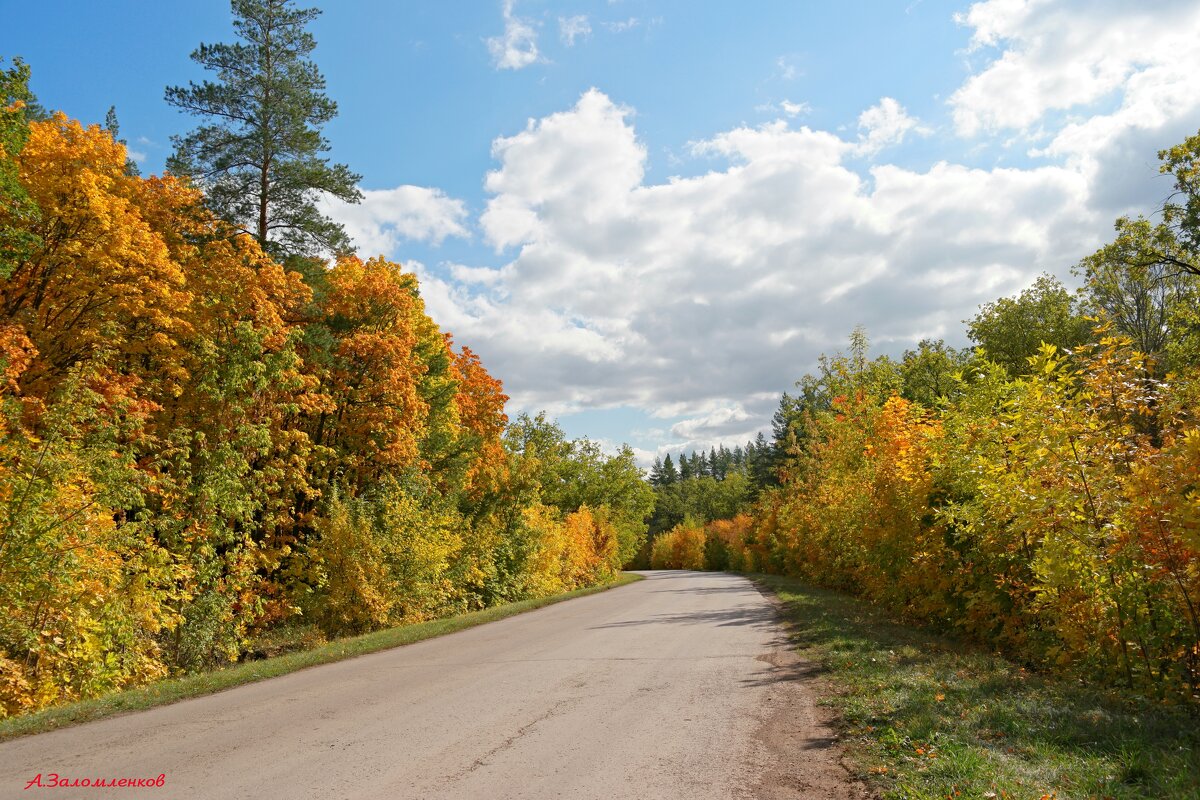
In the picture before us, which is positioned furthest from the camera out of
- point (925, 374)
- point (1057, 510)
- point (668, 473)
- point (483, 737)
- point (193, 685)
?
point (668, 473)

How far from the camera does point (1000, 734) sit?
5.74 metres

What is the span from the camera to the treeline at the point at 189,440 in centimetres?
990

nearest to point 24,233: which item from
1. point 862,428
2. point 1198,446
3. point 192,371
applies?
point 192,371

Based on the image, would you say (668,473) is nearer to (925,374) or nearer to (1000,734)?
(925,374)

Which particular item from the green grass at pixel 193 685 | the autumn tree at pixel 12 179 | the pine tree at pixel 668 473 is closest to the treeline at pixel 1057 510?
the green grass at pixel 193 685

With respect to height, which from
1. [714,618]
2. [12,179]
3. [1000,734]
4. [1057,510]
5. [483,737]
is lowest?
[714,618]

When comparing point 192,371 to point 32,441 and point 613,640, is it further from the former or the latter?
point 613,640

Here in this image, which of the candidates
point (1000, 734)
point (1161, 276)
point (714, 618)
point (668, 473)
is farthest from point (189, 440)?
point (668, 473)

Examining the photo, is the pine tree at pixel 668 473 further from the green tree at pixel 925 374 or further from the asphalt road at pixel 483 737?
the asphalt road at pixel 483 737

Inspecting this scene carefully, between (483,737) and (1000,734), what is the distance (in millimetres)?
A: 4560

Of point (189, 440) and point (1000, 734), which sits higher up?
point (189, 440)

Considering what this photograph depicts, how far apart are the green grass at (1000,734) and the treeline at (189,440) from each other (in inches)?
415

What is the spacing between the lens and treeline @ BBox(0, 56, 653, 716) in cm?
990

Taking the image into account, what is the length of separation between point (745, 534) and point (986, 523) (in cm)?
4601
